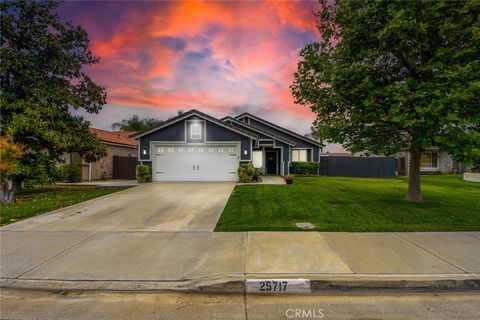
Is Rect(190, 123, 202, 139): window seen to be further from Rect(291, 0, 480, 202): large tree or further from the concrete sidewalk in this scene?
the concrete sidewalk

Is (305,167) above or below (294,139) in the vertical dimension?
below

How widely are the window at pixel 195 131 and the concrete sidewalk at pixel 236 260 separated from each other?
1175cm

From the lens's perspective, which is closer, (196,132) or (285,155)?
(196,132)

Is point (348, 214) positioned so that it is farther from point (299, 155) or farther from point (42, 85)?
point (299, 155)

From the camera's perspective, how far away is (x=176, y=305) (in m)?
3.45

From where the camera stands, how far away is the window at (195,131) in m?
17.5

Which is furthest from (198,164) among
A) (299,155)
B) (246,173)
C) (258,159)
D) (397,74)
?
(397,74)

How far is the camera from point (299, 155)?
976 inches

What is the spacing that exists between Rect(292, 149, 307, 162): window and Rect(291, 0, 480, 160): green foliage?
49.9 ft

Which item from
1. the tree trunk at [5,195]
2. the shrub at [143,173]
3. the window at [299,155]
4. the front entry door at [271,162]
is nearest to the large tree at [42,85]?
the tree trunk at [5,195]

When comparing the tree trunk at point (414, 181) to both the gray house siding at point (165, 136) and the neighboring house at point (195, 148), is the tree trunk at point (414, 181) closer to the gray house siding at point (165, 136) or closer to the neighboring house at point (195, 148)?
the neighboring house at point (195, 148)

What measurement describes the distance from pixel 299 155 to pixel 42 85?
19479 millimetres

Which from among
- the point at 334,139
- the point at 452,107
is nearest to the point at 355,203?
the point at 334,139

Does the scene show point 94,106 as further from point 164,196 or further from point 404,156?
point 404,156
